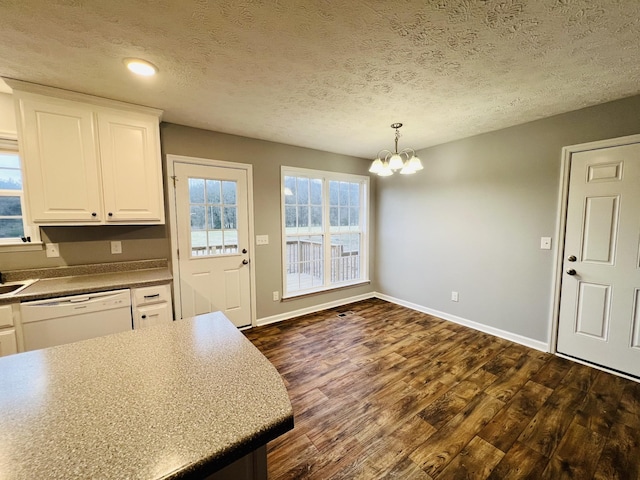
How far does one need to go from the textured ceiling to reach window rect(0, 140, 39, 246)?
78cm

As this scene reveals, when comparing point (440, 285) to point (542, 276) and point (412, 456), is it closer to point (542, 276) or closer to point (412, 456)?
point (542, 276)

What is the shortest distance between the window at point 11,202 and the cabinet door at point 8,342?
872 millimetres

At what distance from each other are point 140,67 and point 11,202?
1.79 metres

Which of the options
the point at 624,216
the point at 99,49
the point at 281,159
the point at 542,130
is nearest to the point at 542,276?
the point at 624,216

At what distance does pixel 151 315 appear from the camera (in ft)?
7.66

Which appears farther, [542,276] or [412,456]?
[542,276]

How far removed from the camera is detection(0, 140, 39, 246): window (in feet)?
7.48

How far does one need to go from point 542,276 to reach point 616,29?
2177 millimetres

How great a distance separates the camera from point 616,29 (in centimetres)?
145

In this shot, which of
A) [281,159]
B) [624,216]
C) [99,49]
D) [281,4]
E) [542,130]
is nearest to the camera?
[281,4]

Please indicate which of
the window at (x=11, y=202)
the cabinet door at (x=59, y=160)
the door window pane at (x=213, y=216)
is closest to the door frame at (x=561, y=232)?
the door window pane at (x=213, y=216)

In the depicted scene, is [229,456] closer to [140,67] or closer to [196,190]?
[140,67]

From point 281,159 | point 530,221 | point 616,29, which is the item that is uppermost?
point 616,29

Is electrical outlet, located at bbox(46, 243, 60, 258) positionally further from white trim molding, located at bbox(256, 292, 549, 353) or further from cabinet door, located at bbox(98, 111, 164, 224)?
white trim molding, located at bbox(256, 292, 549, 353)
